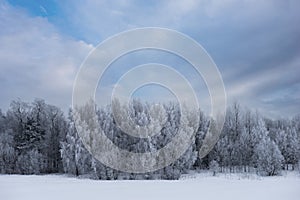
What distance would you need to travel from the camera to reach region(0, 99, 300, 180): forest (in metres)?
39.3

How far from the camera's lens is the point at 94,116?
41.1m

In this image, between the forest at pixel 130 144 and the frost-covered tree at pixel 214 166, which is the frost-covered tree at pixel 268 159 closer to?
the forest at pixel 130 144

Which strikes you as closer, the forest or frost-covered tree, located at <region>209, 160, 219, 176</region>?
the forest

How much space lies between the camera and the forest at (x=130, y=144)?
3928 cm

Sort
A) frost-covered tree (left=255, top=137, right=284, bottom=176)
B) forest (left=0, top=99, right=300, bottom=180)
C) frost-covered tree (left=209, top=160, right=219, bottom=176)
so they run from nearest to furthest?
forest (left=0, top=99, right=300, bottom=180) < frost-covered tree (left=255, top=137, right=284, bottom=176) < frost-covered tree (left=209, top=160, right=219, bottom=176)

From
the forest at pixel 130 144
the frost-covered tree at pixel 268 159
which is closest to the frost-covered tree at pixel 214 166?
the forest at pixel 130 144

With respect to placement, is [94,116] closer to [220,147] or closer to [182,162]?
[182,162]

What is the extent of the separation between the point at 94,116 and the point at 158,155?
9274 mm

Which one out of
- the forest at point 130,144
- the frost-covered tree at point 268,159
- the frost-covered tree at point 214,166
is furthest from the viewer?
the frost-covered tree at point 214,166

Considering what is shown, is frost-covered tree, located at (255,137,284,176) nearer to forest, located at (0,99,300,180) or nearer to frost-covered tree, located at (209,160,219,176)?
forest, located at (0,99,300,180)

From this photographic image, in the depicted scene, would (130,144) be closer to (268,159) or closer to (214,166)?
(214,166)

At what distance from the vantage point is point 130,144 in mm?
39562

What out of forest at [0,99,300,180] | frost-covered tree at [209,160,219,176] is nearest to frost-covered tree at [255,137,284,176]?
forest at [0,99,300,180]

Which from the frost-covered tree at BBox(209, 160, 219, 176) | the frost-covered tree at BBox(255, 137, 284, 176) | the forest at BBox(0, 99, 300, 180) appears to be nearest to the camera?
the forest at BBox(0, 99, 300, 180)
